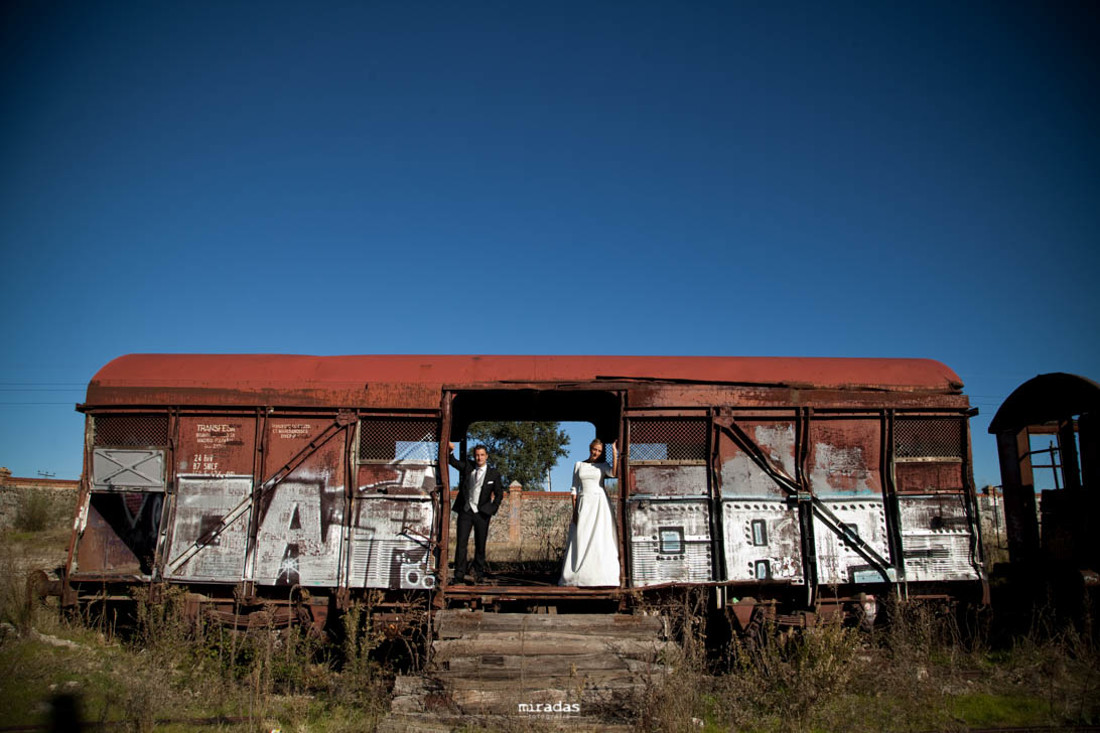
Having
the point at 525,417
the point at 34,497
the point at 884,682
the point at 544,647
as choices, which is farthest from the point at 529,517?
the point at 34,497

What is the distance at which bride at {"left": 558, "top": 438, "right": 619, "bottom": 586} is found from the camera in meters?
7.72

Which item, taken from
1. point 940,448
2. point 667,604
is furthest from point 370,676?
point 940,448

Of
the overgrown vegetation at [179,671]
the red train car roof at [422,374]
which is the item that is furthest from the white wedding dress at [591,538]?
the overgrown vegetation at [179,671]

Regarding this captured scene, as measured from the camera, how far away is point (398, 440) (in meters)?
8.15

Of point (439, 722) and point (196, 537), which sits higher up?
point (196, 537)

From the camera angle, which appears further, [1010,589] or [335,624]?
[1010,589]

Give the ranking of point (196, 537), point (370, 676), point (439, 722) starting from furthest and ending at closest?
1. point (196, 537)
2. point (370, 676)
3. point (439, 722)

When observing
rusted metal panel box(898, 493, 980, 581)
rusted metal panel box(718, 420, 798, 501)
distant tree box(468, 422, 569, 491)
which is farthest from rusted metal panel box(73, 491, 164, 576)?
distant tree box(468, 422, 569, 491)

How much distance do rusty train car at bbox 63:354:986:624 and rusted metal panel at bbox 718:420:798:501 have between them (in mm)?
20

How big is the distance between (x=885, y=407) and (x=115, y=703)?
9.04 metres

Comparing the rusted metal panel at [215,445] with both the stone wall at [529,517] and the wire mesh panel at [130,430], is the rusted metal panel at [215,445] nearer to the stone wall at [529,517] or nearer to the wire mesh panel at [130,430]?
the wire mesh panel at [130,430]

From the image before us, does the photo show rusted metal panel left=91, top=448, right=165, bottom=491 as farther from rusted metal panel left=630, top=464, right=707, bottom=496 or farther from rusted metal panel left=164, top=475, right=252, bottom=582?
rusted metal panel left=630, top=464, right=707, bottom=496

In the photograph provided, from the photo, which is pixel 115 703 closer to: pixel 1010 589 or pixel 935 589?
pixel 935 589

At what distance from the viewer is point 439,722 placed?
228 inches
